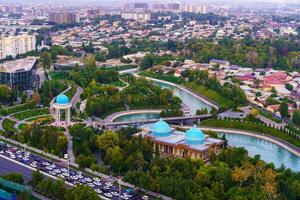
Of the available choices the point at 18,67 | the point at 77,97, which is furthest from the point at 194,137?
the point at 18,67

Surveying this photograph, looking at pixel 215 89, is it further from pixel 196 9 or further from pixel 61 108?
pixel 196 9

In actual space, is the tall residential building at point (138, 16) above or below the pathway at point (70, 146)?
above

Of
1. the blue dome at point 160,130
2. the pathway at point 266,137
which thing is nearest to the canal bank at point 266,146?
the pathway at point 266,137

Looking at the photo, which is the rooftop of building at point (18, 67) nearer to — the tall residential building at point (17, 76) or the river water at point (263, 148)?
the tall residential building at point (17, 76)

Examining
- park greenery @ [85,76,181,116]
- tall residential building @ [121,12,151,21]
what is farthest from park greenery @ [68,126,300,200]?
tall residential building @ [121,12,151,21]

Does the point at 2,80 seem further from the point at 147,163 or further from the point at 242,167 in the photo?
the point at 242,167

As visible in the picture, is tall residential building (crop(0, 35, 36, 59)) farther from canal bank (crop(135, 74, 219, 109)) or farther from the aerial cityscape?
canal bank (crop(135, 74, 219, 109))

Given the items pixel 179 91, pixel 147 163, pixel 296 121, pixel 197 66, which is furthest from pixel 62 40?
pixel 147 163

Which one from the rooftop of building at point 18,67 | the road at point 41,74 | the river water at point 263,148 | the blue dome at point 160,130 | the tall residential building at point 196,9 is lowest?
the river water at point 263,148
